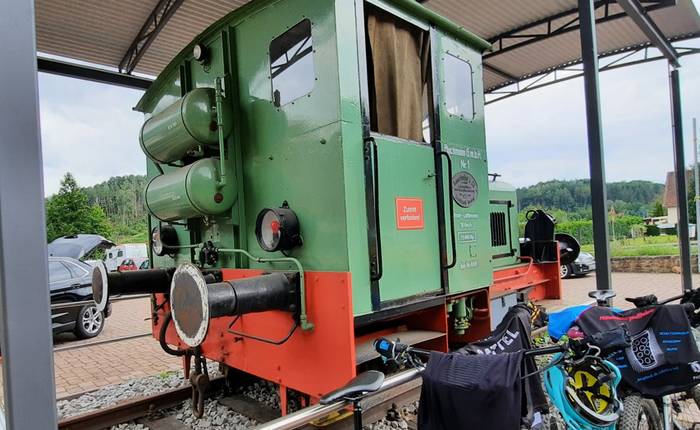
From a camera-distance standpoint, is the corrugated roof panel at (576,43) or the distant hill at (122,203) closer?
the corrugated roof panel at (576,43)

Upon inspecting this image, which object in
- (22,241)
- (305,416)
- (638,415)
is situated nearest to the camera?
(22,241)

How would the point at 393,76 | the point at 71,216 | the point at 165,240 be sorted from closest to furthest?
1. the point at 393,76
2. the point at 165,240
3. the point at 71,216

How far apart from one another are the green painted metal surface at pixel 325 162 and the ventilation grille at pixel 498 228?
2738mm

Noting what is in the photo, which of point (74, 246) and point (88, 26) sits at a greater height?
point (88, 26)

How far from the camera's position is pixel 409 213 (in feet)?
9.96

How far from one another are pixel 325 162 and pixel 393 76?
1.02 metres

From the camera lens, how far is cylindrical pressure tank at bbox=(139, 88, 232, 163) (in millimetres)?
3053

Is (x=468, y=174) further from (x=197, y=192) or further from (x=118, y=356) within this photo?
(x=118, y=356)

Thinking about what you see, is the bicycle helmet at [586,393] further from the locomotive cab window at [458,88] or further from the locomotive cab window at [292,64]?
the locomotive cab window at [292,64]

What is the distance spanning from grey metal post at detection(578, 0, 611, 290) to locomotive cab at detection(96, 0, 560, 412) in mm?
1728

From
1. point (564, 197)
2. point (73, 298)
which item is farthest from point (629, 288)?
point (564, 197)

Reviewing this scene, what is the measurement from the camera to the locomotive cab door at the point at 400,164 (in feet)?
9.27

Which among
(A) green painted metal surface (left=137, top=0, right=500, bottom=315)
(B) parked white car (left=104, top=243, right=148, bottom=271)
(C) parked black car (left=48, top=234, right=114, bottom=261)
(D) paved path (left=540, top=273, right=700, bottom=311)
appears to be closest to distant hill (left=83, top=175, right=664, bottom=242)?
(B) parked white car (left=104, top=243, right=148, bottom=271)

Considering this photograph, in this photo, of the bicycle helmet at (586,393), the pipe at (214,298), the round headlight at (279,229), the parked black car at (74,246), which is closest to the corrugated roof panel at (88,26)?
the round headlight at (279,229)
